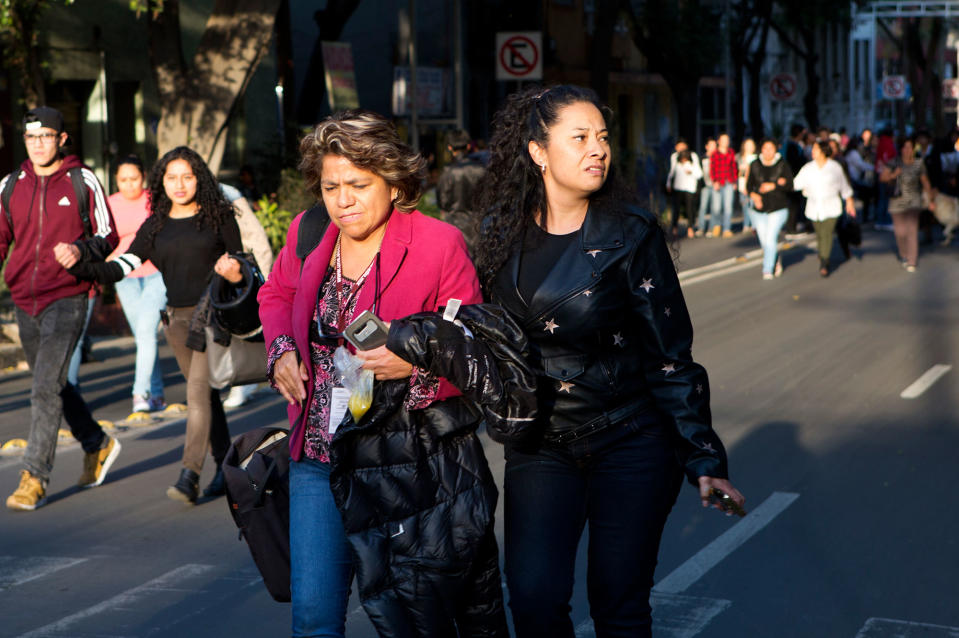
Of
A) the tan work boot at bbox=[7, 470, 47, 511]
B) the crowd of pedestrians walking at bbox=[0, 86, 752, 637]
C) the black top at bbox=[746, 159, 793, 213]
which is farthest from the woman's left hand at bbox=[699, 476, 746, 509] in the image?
the black top at bbox=[746, 159, 793, 213]

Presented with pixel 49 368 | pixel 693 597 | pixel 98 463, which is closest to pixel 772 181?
pixel 98 463

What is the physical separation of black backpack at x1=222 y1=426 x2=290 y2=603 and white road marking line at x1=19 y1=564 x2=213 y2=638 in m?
1.81

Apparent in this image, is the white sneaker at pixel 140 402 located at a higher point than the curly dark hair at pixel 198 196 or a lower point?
lower

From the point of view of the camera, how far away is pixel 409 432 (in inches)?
142

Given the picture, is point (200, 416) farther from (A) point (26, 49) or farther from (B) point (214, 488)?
(A) point (26, 49)

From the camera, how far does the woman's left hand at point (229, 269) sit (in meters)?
5.88

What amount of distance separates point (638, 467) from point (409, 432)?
0.64 metres

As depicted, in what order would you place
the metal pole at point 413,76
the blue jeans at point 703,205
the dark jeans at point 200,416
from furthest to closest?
the blue jeans at point 703,205 → the metal pole at point 413,76 → the dark jeans at point 200,416

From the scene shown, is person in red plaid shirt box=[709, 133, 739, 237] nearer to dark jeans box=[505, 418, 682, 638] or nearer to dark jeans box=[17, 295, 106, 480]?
dark jeans box=[17, 295, 106, 480]

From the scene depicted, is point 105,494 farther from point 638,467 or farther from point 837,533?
point 638,467

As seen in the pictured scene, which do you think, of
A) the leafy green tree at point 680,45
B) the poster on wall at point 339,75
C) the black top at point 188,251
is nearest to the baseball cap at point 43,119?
the black top at point 188,251

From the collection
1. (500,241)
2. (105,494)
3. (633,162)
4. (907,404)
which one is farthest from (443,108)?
(500,241)

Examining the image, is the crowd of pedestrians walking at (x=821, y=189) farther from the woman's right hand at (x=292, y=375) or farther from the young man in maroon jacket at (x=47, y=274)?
the woman's right hand at (x=292, y=375)

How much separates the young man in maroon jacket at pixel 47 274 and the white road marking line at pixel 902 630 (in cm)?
412
